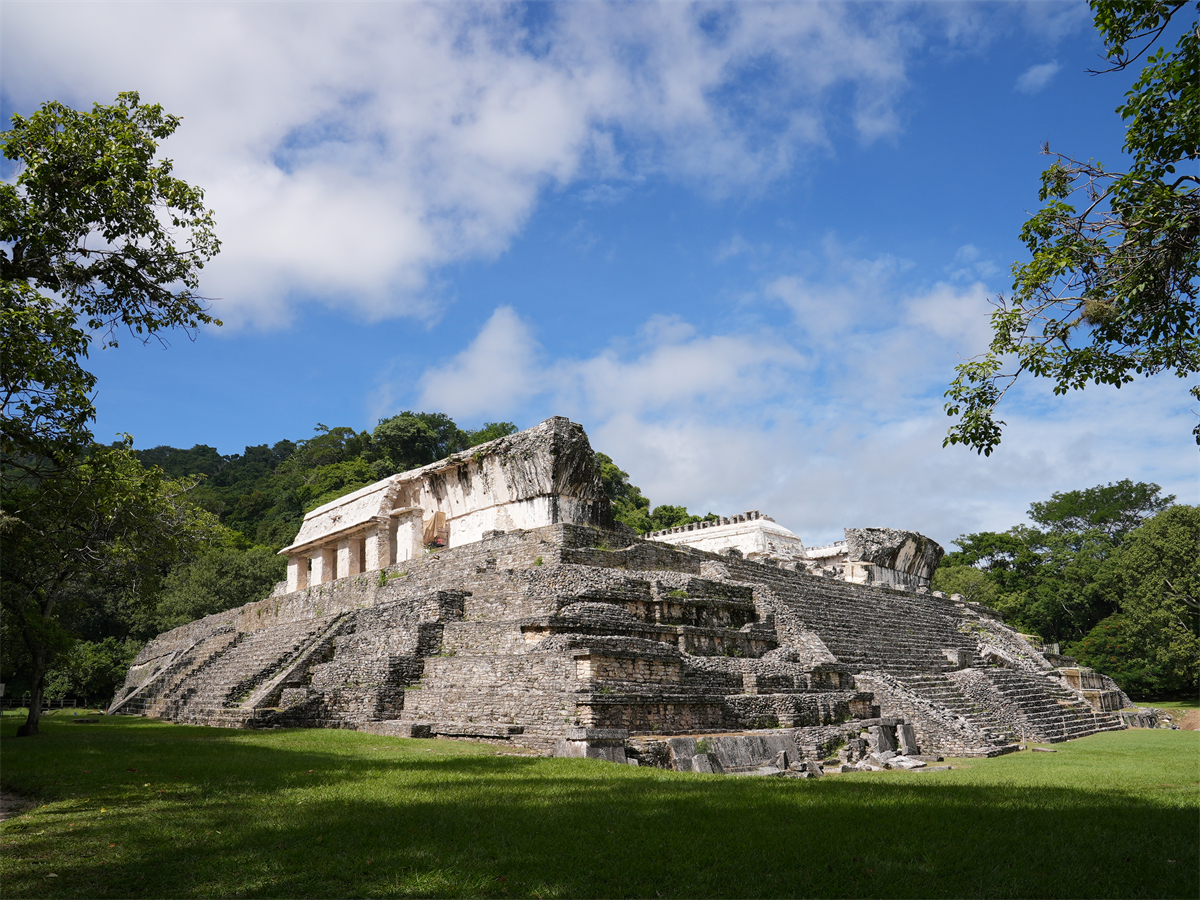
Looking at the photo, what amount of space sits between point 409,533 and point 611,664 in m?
12.7

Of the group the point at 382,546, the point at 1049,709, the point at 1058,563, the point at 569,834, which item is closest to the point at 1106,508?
the point at 1058,563

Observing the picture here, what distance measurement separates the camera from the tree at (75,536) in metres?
10.4

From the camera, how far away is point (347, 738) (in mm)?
11883

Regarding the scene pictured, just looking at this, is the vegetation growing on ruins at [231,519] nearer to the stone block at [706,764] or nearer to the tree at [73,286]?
the tree at [73,286]

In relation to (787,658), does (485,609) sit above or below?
above

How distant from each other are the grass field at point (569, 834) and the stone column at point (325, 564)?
17146mm

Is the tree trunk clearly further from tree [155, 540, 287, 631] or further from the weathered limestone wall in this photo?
tree [155, 540, 287, 631]

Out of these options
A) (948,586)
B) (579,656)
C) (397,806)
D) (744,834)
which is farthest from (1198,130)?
(948,586)

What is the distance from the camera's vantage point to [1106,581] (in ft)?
116

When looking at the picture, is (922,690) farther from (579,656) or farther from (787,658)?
(579,656)

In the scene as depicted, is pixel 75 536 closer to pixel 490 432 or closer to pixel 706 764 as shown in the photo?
pixel 706 764

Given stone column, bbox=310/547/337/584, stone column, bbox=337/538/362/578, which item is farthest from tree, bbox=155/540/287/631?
stone column, bbox=337/538/362/578

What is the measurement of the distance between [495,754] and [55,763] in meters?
4.88

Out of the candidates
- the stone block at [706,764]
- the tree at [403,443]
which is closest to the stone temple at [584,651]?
Result: the stone block at [706,764]
